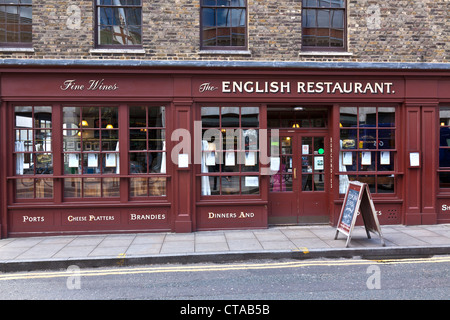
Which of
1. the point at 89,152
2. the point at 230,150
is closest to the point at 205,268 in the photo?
the point at 230,150

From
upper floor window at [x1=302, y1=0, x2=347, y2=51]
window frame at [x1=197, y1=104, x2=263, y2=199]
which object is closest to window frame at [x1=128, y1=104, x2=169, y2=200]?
window frame at [x1=197, y1=104, x2=263, y2=199]

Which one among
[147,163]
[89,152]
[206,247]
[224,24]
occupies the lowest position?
[206,247]

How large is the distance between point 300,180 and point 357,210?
2266 mm

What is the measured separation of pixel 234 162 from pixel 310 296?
437 cm

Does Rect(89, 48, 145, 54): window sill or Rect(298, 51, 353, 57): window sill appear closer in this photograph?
Rect(89, 48, 145, 54): window sill

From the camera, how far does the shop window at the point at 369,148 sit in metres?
8.58

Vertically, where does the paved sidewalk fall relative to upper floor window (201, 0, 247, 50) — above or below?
below

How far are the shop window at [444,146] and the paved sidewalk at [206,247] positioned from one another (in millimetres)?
1544

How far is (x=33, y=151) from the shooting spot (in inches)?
315

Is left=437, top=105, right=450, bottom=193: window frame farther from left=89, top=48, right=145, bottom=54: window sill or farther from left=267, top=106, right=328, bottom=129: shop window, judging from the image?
left=89, top=48, right=145, bottom=54: window sill

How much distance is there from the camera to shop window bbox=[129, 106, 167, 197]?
8.16 meters

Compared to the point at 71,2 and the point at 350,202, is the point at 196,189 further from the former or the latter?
the point at 71,2

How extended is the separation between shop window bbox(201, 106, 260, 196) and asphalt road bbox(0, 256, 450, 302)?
262cm

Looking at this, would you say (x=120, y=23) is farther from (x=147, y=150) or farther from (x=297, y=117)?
(x=297, y=117)
